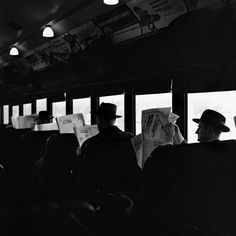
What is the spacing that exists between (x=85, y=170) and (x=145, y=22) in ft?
8.67

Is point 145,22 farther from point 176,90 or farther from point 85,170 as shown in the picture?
point 85,170

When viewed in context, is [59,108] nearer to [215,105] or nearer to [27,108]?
[27,108]

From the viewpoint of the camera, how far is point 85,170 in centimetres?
346

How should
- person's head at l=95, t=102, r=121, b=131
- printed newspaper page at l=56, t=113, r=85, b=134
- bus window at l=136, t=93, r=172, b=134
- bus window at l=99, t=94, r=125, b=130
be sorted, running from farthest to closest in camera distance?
bus window at l=99, t=94, r=125, b=130, bus window at l=136, t=93, r=172, b=134, printed newspaper page at l=56, t=113, r=85, b=134, person's head at l=95, t=102, r=121, b=131

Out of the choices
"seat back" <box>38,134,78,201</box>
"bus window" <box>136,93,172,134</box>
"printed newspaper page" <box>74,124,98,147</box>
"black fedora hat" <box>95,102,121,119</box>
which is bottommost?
"seat back" <box>38,134,78,201</box>

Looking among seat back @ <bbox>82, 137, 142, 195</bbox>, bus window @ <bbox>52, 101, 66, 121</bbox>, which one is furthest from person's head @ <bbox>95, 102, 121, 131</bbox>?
bus window @ <bbox>52, 101, 66, 121</bbox>

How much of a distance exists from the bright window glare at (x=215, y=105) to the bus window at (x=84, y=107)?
2.84 meters

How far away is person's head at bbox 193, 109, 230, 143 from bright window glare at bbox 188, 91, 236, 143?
0.92 ft

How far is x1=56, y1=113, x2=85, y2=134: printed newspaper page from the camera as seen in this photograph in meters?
4.27

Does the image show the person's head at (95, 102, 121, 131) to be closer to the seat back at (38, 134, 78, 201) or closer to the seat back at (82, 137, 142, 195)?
the seat back at (82, 137, 142, 195)

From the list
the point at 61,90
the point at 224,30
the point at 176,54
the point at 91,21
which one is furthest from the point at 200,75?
the point at 61,90

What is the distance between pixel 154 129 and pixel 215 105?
4.52 ft

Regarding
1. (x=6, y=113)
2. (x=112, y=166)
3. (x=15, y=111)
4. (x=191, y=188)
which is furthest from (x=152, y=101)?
(x=6, y=113)

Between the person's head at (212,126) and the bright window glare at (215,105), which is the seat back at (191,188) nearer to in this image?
the person's head at (212,126)
